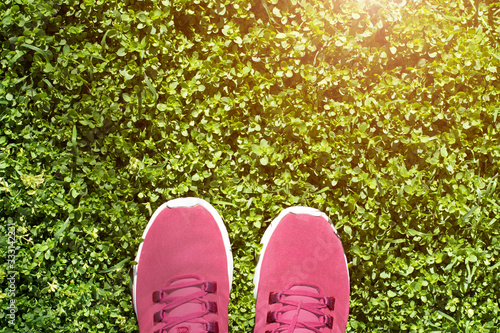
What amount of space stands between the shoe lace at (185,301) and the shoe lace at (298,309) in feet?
1.12

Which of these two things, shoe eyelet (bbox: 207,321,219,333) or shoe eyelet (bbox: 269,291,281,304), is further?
shoe eyelet (bbox: 269,291,281,304)

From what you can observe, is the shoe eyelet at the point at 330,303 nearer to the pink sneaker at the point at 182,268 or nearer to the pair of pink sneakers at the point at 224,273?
the pair of pink sneakers at the point at 224,273

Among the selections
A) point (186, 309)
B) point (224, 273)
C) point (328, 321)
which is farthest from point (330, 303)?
point (186, 309)

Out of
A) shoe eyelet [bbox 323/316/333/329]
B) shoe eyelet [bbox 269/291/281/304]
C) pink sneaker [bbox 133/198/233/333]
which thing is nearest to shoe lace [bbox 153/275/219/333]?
pink sneaker [bbox 133/198/233/333]

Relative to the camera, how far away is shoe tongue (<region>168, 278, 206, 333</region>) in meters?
2.04

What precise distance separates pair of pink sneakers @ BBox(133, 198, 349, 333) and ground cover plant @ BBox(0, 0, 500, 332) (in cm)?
8

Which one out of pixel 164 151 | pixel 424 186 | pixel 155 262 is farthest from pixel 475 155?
pixel 155 262

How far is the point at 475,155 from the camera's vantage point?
7.02ft

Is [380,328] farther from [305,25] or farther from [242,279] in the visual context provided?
[305,25]

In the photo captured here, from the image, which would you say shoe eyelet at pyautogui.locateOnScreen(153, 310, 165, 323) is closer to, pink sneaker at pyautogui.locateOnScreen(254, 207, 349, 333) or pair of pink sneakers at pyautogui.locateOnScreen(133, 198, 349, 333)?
pair of pink sneakers at pyautogui.locateOnScreen(133, 198, 349, 333)

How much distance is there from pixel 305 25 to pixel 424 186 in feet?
3.73

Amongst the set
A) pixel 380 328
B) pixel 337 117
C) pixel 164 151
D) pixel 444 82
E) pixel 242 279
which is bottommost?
pixel 380 328

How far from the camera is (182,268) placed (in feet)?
7.00

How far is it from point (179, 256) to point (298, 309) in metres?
0.74
